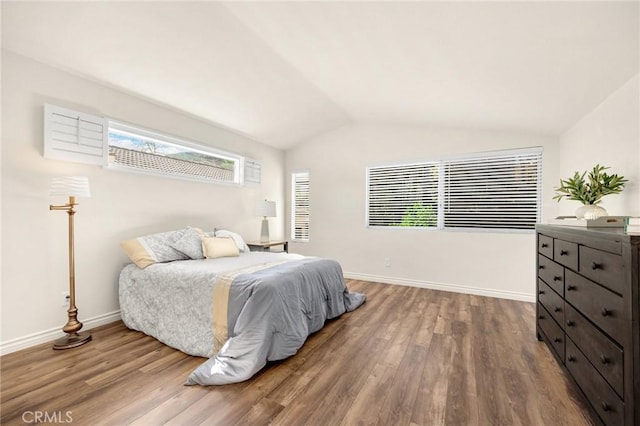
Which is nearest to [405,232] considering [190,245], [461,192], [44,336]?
[461,192]

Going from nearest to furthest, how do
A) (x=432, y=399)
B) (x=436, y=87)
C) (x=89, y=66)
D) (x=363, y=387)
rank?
1. (x=432, y=399)
2. (x=363, y=387)
3. (x=89, y=66)
4. (x=436, y=87)

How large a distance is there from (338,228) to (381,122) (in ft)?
6.44

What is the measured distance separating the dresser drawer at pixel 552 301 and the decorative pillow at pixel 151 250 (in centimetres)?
336

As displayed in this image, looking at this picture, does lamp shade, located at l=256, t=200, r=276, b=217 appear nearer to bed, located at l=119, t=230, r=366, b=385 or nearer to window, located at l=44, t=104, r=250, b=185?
window, located at l=44, t=104, r=250, b=185

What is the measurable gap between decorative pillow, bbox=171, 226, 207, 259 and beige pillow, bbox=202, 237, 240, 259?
0.06 meters

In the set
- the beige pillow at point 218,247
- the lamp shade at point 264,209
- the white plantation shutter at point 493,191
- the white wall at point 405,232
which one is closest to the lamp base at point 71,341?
the beige pillow at point 218,247

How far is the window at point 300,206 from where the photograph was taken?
545cm

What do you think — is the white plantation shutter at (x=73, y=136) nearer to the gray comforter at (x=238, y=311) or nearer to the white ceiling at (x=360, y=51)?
the white ceiling at (x=360, y=51)

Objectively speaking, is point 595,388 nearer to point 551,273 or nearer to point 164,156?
point 551,273

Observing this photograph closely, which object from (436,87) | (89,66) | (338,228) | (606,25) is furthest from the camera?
(338,228)

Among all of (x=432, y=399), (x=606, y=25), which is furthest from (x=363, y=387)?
(x=606, y=25)

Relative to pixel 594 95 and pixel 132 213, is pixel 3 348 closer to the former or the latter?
pixel 132 213

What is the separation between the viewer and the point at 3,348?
2.21 m

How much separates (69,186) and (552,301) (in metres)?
3.97
